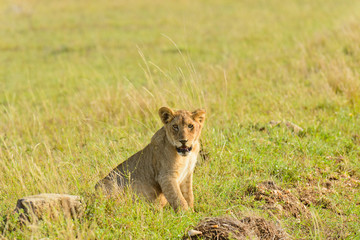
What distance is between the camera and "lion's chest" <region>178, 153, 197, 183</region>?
479 cm

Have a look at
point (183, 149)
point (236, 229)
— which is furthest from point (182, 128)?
point (236, 229)

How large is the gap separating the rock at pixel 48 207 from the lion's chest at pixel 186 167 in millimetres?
1058

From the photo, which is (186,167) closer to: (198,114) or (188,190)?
(188,190)

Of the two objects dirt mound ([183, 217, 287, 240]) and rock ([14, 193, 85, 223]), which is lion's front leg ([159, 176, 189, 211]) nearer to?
dirt mound ([183, 217, 287, 240])

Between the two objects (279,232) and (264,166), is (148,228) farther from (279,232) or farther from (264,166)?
(264,166)

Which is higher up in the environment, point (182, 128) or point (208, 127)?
point (182, 128)

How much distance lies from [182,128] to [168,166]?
43 centimetres

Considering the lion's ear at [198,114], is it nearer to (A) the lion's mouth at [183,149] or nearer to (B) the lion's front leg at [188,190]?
(A) the lion's mouth at [183,149]

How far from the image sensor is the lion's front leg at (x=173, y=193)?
182 inches

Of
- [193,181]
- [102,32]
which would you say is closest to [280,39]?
[102,32]

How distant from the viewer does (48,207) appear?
4.05 meters

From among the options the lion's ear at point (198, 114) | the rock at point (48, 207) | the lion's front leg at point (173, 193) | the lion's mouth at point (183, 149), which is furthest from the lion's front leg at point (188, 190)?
the rock at point (48, 207)

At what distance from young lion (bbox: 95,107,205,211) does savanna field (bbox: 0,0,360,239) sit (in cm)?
22

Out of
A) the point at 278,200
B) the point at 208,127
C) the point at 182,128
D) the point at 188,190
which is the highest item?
the point at 182,128
